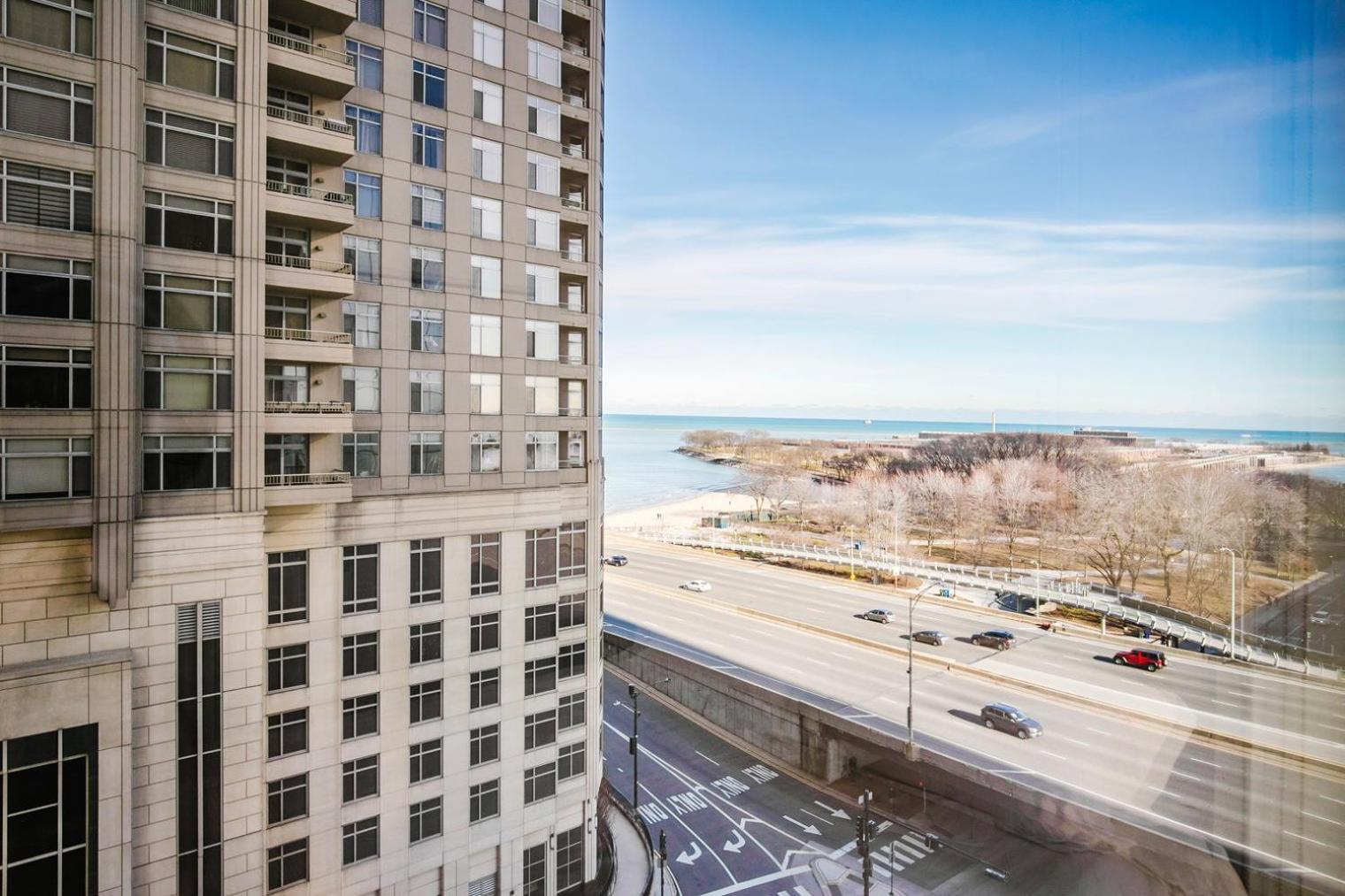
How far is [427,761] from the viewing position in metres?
7.24

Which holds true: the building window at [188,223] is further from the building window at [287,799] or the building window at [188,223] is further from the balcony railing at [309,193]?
the building window at [287,799]

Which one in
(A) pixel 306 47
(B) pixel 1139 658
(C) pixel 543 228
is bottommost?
(B) pixel 1139 658

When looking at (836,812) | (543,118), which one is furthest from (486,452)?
(836,812)

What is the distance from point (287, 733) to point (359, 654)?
89 cm

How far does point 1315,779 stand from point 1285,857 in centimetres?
21

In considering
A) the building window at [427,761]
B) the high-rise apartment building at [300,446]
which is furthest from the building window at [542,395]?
the building window at [427,761]

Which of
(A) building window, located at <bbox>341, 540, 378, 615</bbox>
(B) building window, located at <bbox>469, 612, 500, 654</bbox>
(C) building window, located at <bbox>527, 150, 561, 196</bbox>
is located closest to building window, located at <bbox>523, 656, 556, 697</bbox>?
(B) building window, located at <bbox>469, 612, 500, 654</bbox>

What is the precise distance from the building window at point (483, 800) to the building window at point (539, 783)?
0.33m

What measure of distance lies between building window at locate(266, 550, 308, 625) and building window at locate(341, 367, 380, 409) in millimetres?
1432

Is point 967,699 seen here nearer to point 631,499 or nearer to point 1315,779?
point 1315,779

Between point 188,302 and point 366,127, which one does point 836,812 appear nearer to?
point 188,302

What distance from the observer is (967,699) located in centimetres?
1070

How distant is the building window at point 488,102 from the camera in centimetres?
764

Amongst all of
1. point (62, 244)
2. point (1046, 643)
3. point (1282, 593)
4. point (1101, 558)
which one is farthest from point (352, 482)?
point (1046, 643)
